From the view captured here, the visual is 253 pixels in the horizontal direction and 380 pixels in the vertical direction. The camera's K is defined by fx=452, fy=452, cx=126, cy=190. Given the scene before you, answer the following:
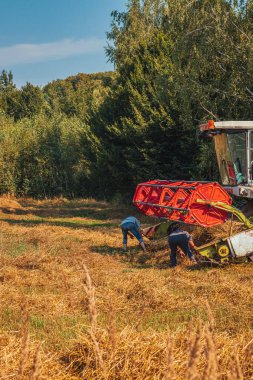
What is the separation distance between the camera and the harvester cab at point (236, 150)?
41.7ft

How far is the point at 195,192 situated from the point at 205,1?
11220 millimetres

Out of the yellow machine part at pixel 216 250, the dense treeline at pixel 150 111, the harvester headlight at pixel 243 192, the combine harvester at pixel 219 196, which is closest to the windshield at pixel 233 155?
the combine harvester at pixel 219 196

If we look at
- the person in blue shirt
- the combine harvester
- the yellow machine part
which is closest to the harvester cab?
the combine harvester

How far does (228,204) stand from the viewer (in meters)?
11.2

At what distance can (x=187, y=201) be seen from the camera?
1093cm

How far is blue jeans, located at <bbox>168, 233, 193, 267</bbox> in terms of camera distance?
10883mm

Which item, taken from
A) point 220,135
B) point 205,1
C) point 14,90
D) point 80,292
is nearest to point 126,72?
point 205,1

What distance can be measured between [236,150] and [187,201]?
3085 mm

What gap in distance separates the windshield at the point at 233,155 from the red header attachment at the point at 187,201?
5.21ft

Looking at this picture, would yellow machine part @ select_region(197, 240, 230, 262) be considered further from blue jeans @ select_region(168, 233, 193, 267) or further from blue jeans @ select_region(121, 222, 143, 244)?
blue jeans @ select_region(121, 222, 143, 244)

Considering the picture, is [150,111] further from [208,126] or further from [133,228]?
[133,228]

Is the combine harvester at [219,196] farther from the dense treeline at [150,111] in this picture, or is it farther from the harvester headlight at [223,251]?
the dense treeline at [150,111]

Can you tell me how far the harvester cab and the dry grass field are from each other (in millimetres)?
1452

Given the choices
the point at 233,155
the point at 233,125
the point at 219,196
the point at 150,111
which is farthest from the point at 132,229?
the point at 150,111
